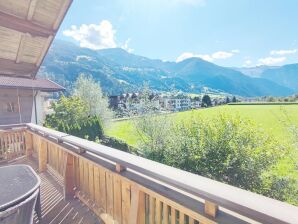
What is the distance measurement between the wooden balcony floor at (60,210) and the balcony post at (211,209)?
1773mm

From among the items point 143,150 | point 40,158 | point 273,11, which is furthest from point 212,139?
point 273,11

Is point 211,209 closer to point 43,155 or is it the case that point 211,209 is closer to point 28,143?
point 43,155

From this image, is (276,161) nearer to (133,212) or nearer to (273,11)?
(133,212)

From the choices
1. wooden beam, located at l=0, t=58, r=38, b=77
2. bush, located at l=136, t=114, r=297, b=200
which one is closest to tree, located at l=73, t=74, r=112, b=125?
bush, located at l=136, t=114, r=297, b=200

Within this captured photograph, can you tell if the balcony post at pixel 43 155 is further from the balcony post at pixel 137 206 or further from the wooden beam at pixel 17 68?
the balcony post at pixel 137 206

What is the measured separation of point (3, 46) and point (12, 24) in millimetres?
959

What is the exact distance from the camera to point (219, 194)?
113cm

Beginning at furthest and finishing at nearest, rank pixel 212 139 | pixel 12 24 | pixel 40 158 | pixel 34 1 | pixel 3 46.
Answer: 1. pixel 212 139
2. pixel 40 158
3. pixel 3 46
4. pixel 12 24
5. pixel 34 1

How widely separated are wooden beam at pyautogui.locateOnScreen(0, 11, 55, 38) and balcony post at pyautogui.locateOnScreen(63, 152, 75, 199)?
1.72 meters

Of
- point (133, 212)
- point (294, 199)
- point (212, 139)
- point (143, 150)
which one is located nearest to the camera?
point (133, 212)

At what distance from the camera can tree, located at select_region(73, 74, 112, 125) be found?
67.5 feet

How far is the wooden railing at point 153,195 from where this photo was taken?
1046 millimetres

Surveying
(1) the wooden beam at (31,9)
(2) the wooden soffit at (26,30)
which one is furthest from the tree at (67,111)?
(1) the wooden beam at (31,9)

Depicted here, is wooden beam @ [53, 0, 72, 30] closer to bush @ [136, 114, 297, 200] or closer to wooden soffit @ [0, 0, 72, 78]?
wooden soffit @ [0, 0, 72, 78]
